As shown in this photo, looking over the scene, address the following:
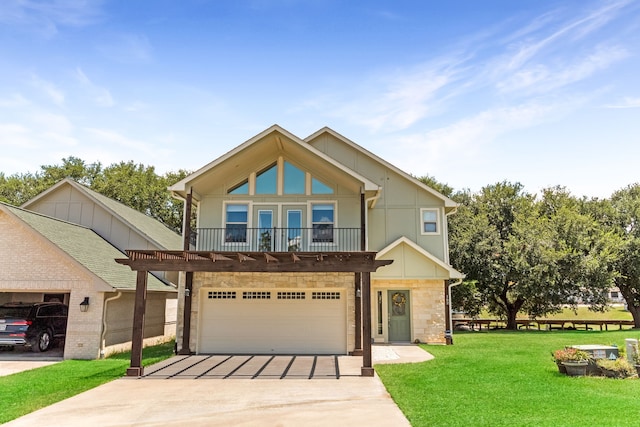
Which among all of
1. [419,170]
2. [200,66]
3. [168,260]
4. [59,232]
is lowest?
[168,260]

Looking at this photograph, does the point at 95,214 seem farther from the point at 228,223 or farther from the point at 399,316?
the point at 399,316

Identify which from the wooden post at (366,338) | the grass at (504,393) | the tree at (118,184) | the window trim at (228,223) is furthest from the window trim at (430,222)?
the tree at (118,184)

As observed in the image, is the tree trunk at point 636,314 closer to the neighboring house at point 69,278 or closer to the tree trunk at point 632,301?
the tree trunk at point 632,301

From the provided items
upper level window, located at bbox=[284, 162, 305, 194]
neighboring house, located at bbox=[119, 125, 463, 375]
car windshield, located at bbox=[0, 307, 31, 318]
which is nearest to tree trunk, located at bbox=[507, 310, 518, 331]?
neighboring house, located at bbox=[119, 125, 463, 375]

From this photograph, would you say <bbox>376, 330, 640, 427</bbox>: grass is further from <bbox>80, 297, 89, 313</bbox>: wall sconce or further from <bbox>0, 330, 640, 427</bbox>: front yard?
<bbox>80, 297, 89, 313</bbox>: wall sconce

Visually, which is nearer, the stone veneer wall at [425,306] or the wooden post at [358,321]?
the wooden post at [358,321]

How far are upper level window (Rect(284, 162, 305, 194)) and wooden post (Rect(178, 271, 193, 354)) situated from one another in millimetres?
4517

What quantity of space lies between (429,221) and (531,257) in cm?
809

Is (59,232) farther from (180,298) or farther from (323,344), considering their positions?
(323,344)

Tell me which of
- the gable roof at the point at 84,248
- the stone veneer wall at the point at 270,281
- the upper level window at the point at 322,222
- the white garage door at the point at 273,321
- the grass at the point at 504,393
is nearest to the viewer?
the grass at the point at 504,393

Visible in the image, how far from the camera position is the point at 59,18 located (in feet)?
36.8

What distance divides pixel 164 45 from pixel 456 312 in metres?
25.4

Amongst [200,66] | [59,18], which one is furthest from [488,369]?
[59,18]

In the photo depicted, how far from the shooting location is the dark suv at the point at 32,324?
14.4 metres
